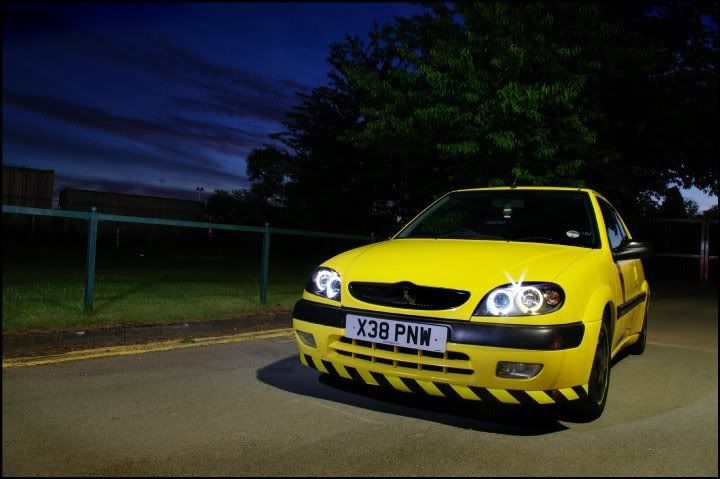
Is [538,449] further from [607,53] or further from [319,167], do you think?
[319,167]

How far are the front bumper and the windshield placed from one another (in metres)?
1.06

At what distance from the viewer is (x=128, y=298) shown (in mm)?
8102

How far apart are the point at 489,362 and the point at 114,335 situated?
4052mm

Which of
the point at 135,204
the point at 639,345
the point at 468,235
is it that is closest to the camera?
the point at 468,235

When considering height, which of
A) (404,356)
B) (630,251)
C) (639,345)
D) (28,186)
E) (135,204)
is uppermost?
(28,186)

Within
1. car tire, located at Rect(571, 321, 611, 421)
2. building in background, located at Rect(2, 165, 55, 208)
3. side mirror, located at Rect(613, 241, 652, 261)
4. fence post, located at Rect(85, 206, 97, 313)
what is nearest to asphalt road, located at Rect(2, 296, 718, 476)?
car tire, located at Rect(571, 321, 611, 421)

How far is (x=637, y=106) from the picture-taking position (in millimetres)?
14625

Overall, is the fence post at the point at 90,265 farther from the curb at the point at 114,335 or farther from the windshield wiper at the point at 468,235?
the windshield wiper at the point at 468,235

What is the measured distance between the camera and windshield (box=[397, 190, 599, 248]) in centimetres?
440

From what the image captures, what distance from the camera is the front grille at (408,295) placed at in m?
3.33

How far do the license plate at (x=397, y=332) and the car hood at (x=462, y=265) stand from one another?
85 millimetres

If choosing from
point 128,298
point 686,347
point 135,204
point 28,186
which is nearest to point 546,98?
point 686,347

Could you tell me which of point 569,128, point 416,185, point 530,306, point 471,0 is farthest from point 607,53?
point 530,306

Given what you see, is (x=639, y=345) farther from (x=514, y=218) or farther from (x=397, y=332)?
(x=397, y=332)
